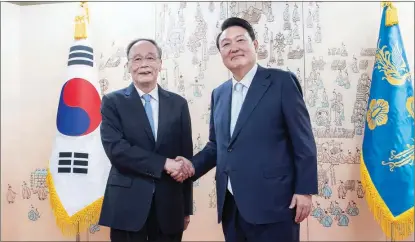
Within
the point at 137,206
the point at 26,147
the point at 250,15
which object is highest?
the point at 250,15

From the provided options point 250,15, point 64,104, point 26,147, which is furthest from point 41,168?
point 250,15

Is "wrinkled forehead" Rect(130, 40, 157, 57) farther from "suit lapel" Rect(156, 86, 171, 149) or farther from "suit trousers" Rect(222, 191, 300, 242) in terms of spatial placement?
"suit trousers" Rect(222, 191, 300, 242)

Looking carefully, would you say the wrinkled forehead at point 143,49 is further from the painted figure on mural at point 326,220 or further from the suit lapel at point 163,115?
the painted figure on mural at point 326,220

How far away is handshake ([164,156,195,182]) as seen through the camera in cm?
174

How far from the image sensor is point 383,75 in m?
2.62

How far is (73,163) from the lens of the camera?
274cm

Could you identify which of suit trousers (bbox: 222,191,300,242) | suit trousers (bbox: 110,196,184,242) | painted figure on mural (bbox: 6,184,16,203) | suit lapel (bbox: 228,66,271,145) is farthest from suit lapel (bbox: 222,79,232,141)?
painted figure on mural (bbox: 6,184,16,203)

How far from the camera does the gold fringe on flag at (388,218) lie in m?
2.47

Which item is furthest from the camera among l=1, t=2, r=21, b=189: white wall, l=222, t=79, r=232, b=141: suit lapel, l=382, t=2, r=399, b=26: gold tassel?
l=1, t=2, r=21, b=189: white wall

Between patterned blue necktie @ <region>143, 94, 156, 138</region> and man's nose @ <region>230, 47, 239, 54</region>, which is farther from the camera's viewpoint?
patterned blue necktie @ <region>143, 94, 156, 138</region>

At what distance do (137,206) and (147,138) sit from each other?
1.05 feet

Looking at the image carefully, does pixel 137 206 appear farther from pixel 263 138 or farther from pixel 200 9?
pixel 200 9

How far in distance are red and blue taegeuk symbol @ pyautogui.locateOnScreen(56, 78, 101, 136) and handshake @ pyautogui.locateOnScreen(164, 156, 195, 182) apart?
123 centimetres

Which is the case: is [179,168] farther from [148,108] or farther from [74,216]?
[74,216]
